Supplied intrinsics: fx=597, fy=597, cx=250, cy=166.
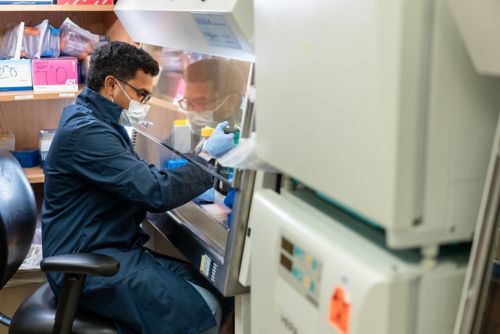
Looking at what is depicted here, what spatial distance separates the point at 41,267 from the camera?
1.70m

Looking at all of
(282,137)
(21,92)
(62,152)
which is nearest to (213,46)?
(62,152)

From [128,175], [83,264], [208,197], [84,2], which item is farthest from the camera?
[84,2]

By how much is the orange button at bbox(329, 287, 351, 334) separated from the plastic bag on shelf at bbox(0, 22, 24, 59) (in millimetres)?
2201

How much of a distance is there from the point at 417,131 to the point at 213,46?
1.03m

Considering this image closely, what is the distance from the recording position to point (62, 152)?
1.86 meters

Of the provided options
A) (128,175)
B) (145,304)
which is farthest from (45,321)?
(128,175)

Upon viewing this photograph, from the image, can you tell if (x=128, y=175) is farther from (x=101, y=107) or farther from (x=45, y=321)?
(x=45, y=321)

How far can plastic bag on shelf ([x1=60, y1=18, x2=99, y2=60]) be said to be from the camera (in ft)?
9.27

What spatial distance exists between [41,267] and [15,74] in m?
1.29

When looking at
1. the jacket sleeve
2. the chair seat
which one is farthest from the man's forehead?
the chair seat

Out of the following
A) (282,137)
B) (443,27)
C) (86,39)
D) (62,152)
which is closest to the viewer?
(443,27)

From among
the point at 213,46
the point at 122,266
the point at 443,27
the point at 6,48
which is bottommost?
the point at 122,266

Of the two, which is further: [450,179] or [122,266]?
[122,266]

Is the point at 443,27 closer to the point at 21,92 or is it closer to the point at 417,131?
the point at 417,131
